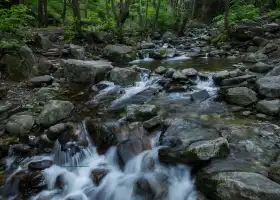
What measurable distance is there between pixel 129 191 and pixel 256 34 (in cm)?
1138

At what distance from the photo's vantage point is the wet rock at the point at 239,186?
9.33 feet

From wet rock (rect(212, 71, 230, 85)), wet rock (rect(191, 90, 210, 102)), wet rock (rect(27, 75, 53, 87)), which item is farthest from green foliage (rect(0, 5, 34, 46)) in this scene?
wet rock (rect(212, 71, 230, 85))

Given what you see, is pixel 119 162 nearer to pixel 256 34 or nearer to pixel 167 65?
pixel 167 65

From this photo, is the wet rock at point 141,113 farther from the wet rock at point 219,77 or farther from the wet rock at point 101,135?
the wet rock at point 219,77

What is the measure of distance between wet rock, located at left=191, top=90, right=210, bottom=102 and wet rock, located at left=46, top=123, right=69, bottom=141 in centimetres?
338

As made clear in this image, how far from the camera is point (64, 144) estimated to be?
187 inches

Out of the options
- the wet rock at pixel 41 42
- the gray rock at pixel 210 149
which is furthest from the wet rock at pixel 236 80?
the wet rock at pixel 41 42

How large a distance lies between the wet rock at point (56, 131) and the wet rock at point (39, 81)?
107 inches

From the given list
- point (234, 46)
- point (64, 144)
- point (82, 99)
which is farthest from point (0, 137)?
point (234, 46)

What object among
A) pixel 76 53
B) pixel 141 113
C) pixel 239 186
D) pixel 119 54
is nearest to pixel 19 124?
pixel 141 113

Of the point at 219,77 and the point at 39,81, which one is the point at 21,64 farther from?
the point at 219,77

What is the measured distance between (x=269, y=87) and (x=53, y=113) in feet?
16.6

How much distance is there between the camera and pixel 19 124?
16.5 feet

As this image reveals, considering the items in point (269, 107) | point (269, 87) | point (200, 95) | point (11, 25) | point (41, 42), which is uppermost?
point (11, 25)
